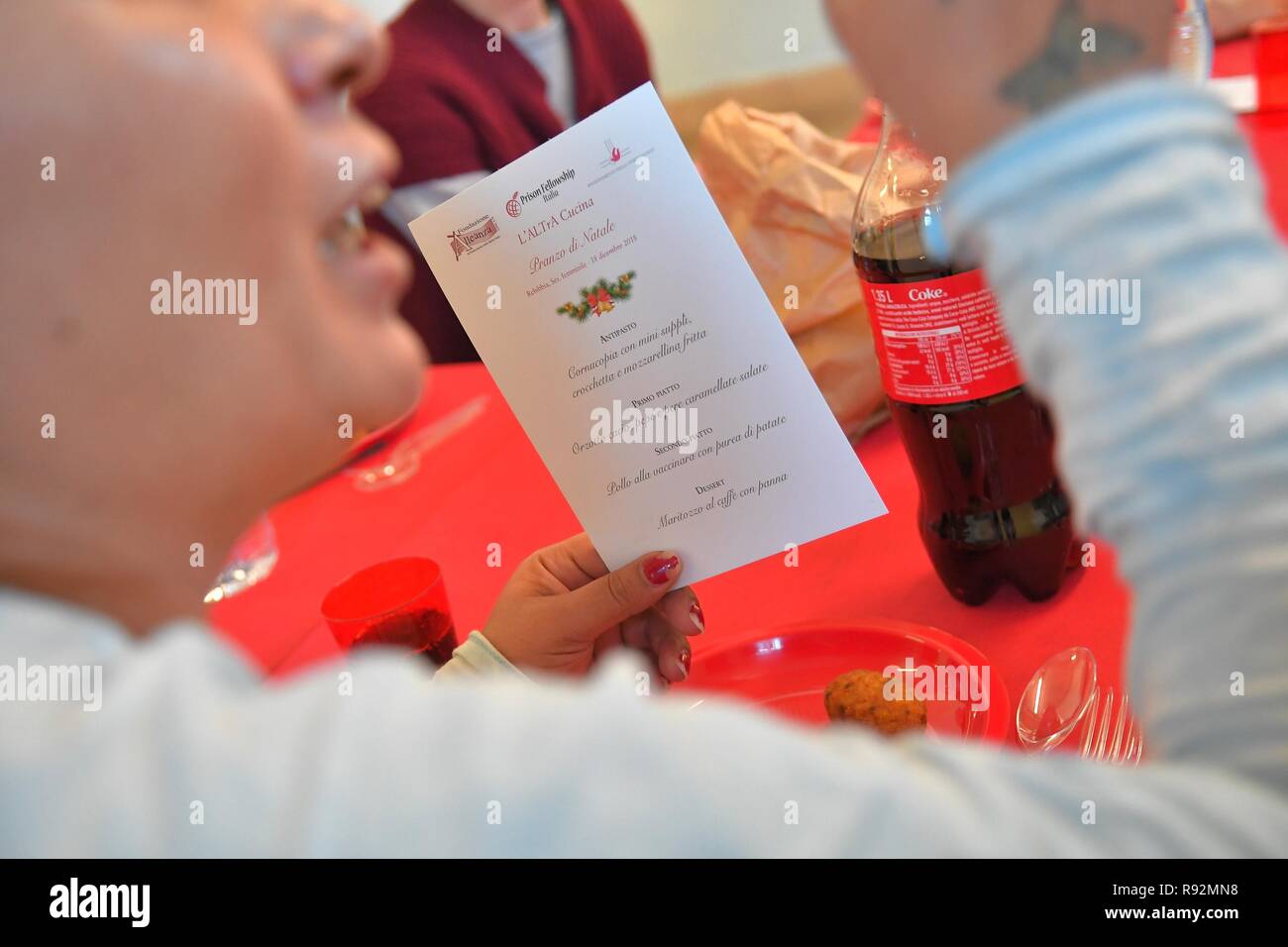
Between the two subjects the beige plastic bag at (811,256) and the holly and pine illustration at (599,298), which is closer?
the holly and pine illustration at (599,298)

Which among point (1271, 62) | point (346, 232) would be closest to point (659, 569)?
point (346, 232)

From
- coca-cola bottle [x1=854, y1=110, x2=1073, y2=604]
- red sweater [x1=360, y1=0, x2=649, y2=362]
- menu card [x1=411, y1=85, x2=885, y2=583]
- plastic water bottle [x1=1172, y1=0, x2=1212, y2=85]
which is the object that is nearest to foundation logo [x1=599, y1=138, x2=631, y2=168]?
menu card [x1=411, y1=85, x2=885, y2=583]

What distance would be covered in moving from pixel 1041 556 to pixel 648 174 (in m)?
0.38

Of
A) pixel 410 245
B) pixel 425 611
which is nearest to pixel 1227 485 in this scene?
pixel 425 611

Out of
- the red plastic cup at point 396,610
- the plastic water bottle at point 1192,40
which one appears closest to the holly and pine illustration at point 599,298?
the red plastic cup at point 396,610

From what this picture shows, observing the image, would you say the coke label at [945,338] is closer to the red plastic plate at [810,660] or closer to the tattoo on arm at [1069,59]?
the red plastic plate at [810,660]

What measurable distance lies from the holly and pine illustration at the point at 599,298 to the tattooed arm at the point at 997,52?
0.33 m

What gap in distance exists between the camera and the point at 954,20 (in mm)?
426

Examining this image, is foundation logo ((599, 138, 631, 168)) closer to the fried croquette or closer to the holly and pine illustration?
the holly and pine illustration

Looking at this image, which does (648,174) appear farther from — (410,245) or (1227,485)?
(410,245)

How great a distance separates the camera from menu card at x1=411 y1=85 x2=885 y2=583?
2.42 ft

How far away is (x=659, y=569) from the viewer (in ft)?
2.60

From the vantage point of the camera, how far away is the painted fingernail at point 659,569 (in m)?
0.79
